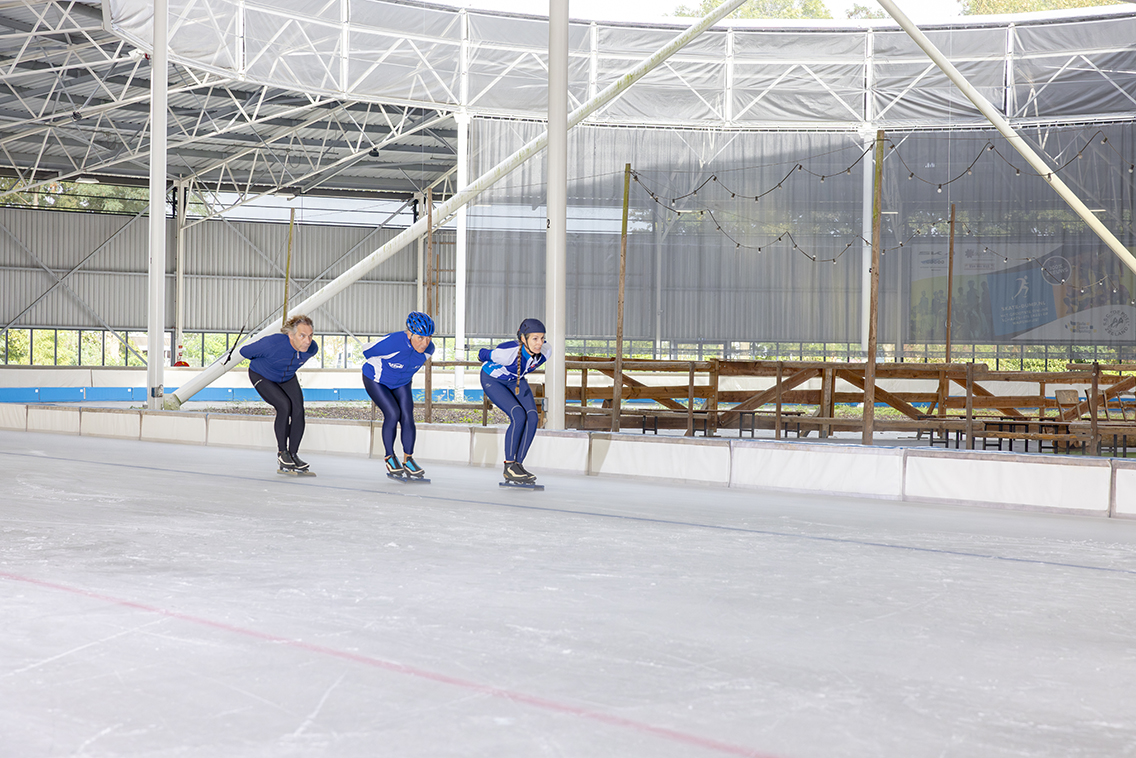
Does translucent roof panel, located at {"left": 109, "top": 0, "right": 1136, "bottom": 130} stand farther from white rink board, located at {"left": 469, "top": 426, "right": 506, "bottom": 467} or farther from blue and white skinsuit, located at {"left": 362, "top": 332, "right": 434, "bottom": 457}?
blue and white skinsuit, located at {"left": 362, "top": 332, "right": 434, "bottom": 457}

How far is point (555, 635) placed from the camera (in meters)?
4.22

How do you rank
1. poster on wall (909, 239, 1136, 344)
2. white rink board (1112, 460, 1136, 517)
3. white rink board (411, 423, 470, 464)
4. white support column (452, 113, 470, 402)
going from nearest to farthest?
white rink board (1112, 460, 1136, 517), white rink board (411, 423, 470, 464), poster on wall (909, 239, 1136, 344), white support column (452, 113, 470, 402)

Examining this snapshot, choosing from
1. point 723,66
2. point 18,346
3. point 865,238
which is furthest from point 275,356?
point 18,346

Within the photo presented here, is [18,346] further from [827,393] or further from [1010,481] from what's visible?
[1010,481]

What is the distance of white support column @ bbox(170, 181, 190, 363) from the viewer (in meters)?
41.5

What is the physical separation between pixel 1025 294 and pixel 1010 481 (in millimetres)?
25367

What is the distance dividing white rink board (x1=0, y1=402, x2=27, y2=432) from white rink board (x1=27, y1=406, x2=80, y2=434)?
16 centimetres

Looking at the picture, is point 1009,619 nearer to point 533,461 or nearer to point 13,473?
point 533,461

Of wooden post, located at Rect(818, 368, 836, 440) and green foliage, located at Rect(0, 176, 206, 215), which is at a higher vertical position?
green foliage, located at Rect(0, 176, 206, 215)

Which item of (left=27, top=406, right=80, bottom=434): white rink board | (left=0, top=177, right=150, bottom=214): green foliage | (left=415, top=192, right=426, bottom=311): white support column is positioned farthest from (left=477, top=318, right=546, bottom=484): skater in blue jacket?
(left=0, top=177, right=150, bottom=214): green foliage

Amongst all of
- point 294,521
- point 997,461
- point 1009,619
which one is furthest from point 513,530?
point 997,461

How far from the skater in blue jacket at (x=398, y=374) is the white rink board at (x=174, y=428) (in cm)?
659

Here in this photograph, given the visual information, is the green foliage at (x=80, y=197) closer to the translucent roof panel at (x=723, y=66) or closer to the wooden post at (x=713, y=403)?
the translucent roof panel at (x=723, y=66)

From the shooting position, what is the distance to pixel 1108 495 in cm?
888
